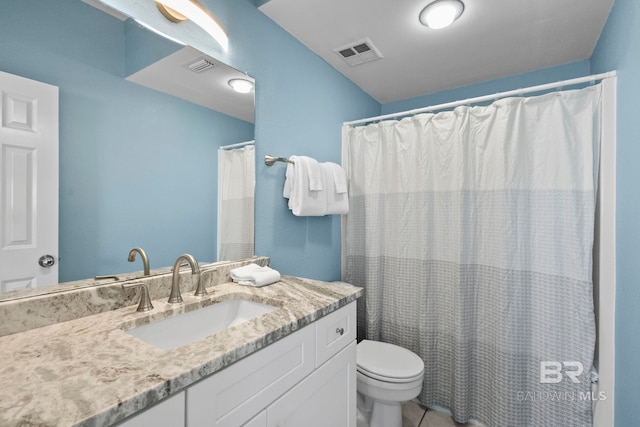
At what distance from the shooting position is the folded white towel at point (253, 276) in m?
1.27

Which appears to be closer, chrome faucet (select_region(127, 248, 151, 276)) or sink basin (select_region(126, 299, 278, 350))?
sink basin (select_region(126, 299, 278, 350))

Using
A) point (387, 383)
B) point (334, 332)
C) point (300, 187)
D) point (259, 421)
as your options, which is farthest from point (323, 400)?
point (300, 187)

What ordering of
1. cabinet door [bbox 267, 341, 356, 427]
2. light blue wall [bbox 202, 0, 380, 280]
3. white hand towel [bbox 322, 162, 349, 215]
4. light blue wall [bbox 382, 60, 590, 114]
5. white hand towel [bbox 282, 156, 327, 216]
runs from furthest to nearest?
light blue wall [bbox 382, 60, 590, 114] < white hand towel [bbox 322, 162, 349, 215] < white hand towel [bbox 282, 156, 327, 216] < light blue wall [bbox 202, 0, 380, 280] < cabinet door [bbox 267, 341, 356, 427]

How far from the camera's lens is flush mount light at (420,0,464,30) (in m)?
1.43

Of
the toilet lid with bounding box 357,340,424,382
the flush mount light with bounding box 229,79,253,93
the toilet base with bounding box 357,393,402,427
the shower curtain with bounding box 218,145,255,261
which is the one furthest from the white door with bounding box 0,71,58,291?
the toilet base with bounding box 357,393,402,427

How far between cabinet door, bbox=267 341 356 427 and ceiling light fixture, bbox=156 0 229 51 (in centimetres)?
132

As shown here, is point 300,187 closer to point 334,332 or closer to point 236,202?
point 236,202

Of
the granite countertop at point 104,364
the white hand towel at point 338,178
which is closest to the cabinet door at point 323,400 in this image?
the granite countertop at point 104,364

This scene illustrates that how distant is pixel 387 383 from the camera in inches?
55.4

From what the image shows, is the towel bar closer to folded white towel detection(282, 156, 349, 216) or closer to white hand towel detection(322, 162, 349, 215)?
folded white towel detection(282, 156, 349, 216)

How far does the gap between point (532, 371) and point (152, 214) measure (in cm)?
199

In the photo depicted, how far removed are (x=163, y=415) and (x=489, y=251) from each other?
1.68m

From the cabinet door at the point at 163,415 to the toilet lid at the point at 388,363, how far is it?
110cm

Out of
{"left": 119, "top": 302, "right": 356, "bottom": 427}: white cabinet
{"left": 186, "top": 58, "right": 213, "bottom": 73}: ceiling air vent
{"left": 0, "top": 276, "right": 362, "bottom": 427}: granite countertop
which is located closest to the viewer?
{"left": 0, "top": 276, "right": 362, "bottom": 427}: granite countertop
